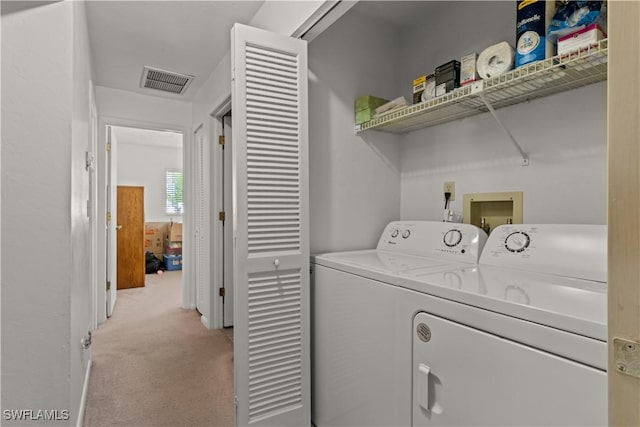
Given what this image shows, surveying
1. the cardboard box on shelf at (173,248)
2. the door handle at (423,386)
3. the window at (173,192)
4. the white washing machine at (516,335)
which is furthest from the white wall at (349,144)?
the window at (173,192)

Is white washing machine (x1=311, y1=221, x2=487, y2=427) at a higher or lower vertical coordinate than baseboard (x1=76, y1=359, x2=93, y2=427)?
higher

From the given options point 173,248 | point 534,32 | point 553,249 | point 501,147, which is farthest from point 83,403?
point 173,248

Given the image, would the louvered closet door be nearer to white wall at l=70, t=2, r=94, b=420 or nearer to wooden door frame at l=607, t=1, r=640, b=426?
white wall at l=70, t=2, r=94, b=420

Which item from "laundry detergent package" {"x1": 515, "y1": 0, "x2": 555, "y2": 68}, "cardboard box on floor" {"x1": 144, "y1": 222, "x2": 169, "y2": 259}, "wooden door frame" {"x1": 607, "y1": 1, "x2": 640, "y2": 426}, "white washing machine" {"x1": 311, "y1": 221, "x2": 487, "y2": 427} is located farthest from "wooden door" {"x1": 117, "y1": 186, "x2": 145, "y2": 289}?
"wooden door frame" {"x1": 607, "y1": 1, "x2": 640, "y2": 426}

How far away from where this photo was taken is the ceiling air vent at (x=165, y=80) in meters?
3.11

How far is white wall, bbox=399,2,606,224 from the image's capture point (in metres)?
1.44

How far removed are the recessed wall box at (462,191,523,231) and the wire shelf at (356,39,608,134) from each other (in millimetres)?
451

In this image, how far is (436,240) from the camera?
1771mm

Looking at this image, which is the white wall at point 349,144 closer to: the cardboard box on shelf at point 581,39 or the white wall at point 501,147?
the white wall at point 501,147

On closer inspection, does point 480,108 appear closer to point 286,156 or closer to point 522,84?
point 522,84

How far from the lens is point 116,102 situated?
351 cm

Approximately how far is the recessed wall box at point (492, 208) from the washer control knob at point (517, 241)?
265mm

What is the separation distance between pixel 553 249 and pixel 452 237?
46 cm

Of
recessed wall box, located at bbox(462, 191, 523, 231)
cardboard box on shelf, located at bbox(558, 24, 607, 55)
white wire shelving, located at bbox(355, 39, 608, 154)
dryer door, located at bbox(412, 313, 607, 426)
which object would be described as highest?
cardboard box on shelf, located at bbox(558, 24, 607, 55)
